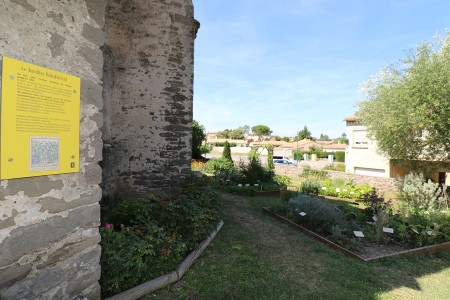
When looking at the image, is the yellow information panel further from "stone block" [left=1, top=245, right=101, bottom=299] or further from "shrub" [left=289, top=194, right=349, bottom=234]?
"shrub" [left=289, top=194, right=349, bottom=234]

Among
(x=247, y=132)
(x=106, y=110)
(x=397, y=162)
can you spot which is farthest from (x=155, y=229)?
(x=247, y=132)

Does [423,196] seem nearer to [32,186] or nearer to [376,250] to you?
[376,250]

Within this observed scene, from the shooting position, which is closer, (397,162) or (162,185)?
(162,185)

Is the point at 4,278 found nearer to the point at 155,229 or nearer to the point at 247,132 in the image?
the point at 155,229

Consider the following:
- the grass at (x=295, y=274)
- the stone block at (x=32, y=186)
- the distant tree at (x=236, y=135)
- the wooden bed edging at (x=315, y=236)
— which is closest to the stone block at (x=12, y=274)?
the stone block at (x=32, y=186)

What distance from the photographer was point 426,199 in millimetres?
8000

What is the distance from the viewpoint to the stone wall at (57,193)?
1.88 metres

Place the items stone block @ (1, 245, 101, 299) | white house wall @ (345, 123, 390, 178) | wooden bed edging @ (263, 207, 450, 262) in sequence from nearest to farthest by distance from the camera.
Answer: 1. stone block @ (1, 245, 101, 299)
2. wooden bed edging @ (263, 207, 450, 262)
3. white house wall @ (345, 123, 390, 178)

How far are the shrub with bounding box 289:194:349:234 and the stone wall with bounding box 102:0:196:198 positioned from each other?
329 cm

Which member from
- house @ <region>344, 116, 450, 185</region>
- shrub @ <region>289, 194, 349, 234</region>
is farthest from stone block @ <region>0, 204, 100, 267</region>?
house @ <region>344, 116, 450, 185</region>

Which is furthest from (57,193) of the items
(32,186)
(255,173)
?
(255,173)

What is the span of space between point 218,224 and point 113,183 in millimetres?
Answer: 2492

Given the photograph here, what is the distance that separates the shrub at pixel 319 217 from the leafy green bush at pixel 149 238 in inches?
91.2

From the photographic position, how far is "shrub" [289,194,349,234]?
19.4 ft
